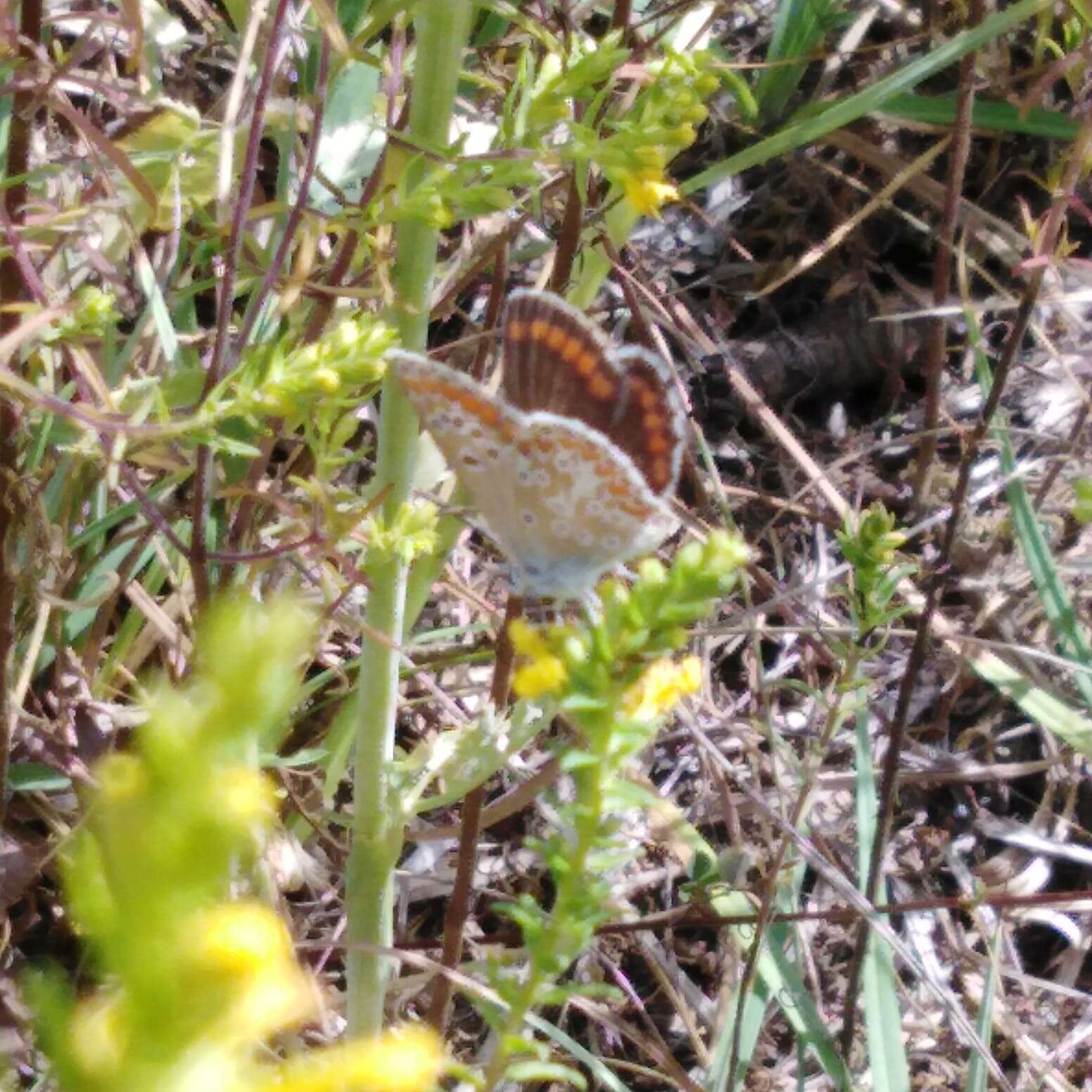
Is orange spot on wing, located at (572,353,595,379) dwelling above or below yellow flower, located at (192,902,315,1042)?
below

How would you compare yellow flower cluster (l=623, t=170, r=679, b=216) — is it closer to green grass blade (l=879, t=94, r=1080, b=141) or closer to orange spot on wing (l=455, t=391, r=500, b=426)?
orange spot on wing (l=455, t=391, r=500, b=426)

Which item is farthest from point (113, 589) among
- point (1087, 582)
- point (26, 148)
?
point (1087, 582)

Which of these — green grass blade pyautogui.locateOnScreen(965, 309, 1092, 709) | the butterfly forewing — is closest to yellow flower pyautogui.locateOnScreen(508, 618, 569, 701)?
the butterfly forewing

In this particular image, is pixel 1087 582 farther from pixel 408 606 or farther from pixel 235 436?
pixel 235 436

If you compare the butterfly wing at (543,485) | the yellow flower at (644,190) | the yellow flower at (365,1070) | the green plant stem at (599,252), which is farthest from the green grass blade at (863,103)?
the yellow flower at (365,1070)

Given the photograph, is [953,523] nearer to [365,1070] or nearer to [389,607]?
[389,607]

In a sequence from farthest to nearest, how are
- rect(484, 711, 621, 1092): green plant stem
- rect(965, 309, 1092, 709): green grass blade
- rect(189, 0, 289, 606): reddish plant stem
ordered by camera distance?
rect(965, 309, 1092, 709): green grass blade
rect(189, 0, 289, 606): reddish plant stem
rect(484, 711, 621, 1092): green plant stem
